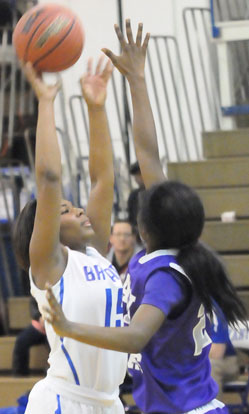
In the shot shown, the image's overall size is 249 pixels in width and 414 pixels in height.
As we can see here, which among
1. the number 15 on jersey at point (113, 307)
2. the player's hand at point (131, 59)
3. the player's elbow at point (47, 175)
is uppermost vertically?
the player's hand at point (131, 59)

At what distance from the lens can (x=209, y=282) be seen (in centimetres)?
277

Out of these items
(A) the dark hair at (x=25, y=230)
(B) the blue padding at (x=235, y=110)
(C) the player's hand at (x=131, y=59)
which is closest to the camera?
(A) the dark hair at (x=25, y=230)

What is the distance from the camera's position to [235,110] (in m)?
8.12

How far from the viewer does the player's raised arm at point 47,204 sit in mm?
3027

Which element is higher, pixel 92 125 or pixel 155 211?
pixel 92 125

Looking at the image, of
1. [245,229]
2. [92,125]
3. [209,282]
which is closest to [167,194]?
[209,282]

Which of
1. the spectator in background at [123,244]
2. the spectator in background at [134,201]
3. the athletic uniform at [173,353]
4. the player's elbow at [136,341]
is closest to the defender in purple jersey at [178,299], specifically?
the athletic uniform at [173,353]

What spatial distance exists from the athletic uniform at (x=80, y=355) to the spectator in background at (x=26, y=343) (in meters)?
3.38

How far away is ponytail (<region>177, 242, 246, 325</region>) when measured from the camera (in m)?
2.76

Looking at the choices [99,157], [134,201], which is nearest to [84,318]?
[99,157]

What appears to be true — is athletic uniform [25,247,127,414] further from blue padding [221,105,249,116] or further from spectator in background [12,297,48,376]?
blue padding [221,105,249,116]

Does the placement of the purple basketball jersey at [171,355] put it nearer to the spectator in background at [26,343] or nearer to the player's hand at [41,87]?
the player's hand at [41,87]

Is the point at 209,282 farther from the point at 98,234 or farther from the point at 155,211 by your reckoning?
the point at 98,234

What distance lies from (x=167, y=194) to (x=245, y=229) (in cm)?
412
